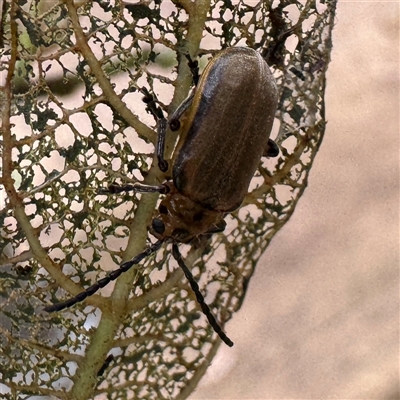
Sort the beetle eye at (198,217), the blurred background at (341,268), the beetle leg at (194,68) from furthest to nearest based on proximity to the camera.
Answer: the blurred background at (341,268) → the beetle eye at (198,217) → the beetle leg at (194,68)

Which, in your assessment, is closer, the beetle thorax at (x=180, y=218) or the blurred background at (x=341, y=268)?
the beetle thorax at (x=180, y=218)

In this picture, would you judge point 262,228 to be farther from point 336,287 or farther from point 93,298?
point 336,287

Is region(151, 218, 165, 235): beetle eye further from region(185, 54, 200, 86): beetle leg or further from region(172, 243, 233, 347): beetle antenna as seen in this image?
region(185, 54, 200, 86): beetle leg

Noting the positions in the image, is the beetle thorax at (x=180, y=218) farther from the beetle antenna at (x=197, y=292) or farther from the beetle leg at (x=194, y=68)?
the beetle leg at (x=194, y=68)

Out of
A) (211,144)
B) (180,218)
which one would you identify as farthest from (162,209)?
(211,144)

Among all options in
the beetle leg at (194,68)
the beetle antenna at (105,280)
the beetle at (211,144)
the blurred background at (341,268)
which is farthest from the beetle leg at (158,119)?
the blurred background at (341,268)

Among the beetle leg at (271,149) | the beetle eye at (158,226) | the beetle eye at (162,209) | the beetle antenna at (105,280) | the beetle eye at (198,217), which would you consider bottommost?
the beetle antenna at (105,280)
